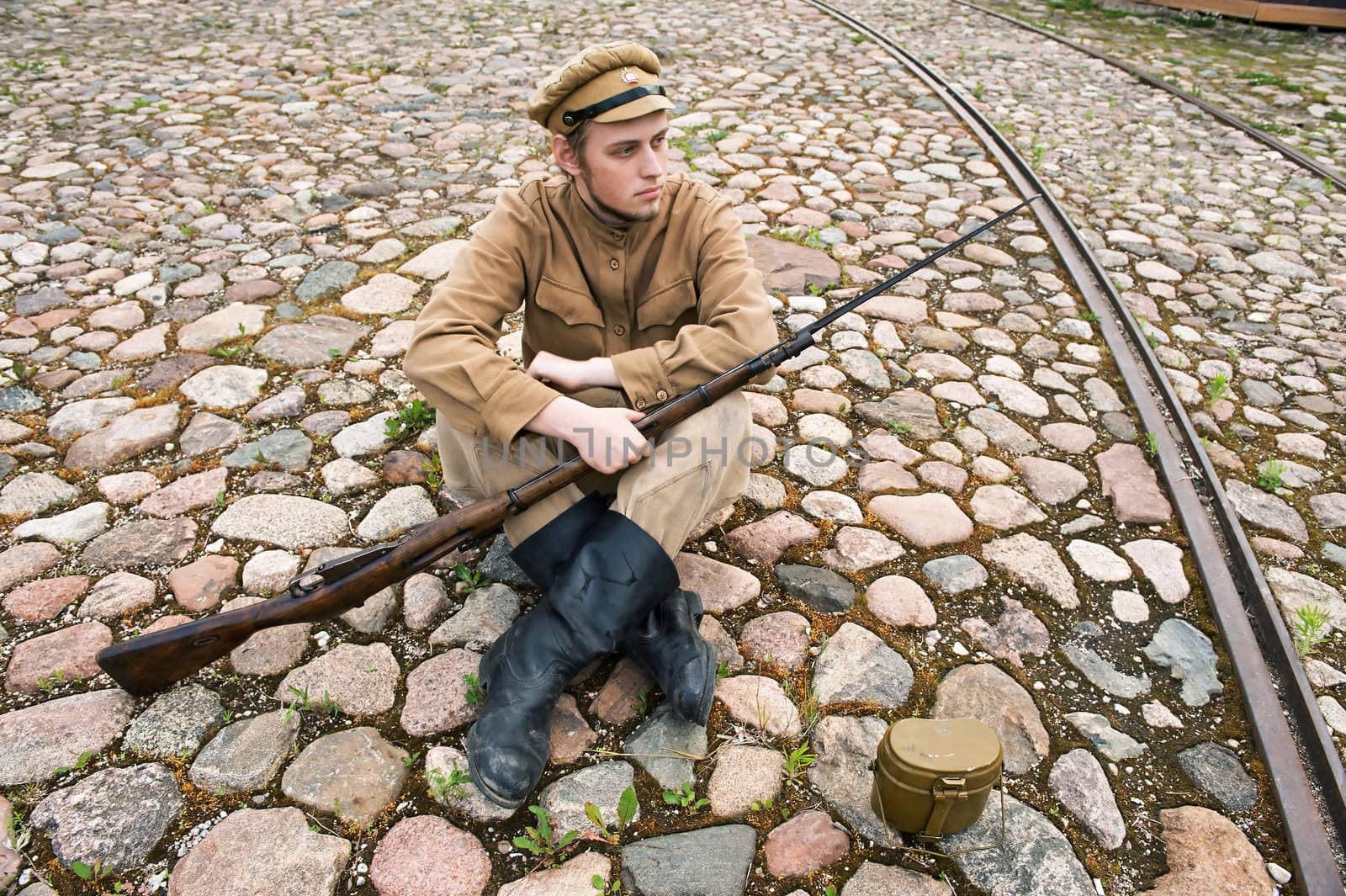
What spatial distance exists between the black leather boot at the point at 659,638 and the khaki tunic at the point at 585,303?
0.98ft

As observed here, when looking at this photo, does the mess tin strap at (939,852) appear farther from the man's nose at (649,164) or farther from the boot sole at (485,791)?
the man's nose at (649,164)

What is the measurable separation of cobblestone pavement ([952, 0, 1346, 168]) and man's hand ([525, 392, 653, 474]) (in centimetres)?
696

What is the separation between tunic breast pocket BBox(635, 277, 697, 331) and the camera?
2.82 m

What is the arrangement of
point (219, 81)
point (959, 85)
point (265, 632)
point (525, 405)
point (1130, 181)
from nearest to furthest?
point (525, 405)
point (265, 632)
point (1130, 181)
point (219, 81)
point (959, 85)

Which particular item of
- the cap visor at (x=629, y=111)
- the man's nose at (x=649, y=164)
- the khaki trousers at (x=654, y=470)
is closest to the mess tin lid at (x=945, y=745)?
the khaki trousers at (x=654, y=470)

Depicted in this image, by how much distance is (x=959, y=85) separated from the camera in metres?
8.34

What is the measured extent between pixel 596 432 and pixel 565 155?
857 mm

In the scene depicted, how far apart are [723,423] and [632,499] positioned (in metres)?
0.35

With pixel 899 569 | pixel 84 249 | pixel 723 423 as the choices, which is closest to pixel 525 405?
pixel 723 423

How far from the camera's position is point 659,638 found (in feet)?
8.24

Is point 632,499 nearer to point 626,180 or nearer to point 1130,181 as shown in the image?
point 626,180

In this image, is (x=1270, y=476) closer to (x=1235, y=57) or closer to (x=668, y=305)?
(x=668, y=305)

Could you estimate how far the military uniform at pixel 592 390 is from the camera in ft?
7.62

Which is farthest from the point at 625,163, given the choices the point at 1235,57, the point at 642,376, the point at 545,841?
the point at 1235,57
